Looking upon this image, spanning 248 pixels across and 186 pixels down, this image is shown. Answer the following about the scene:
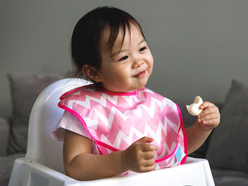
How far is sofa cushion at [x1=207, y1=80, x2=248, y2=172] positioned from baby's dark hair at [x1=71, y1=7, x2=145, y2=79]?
964 millimetres

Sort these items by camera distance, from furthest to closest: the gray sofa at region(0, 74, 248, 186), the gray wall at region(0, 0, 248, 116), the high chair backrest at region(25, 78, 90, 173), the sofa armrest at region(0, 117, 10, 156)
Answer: the sofa armrest at region(0, 117, 10, 156) < the gray wall at region(0, 0, 248, 116) < the gray sofa at region(0, 74, 248, 186) < the high chair backrest at region(25, 78, 90, 173)

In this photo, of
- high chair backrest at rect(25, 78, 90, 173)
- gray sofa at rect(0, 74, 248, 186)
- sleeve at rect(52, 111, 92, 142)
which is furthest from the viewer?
gray sofa at rect(0, 74, 248, 186)

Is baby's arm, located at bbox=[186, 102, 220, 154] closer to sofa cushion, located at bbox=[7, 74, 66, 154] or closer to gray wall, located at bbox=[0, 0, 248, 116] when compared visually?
gray wall, located at bbox=[0, 0, 248, 116]

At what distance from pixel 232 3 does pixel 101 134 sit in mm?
1414

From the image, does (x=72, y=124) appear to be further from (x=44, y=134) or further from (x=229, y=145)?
(x=229, y=145)

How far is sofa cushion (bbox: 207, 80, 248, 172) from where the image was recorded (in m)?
1.57

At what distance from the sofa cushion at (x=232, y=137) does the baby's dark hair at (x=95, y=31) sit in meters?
0.96

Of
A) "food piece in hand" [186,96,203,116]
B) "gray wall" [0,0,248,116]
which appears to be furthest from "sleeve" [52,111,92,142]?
"gray wall" [0,0,248,116]

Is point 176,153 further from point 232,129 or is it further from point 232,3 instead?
point 232,3

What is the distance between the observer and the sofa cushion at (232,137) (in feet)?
5.14

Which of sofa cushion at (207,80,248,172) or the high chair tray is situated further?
sofa cushion at (207,80,248,172)

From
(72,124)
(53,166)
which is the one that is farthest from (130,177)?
(53,166)

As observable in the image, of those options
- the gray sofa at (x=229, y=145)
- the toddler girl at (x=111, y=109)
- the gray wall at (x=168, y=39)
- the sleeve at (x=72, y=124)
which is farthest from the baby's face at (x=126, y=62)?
the gray wall at (x=168, y=39)

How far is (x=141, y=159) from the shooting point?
0.63 meters
